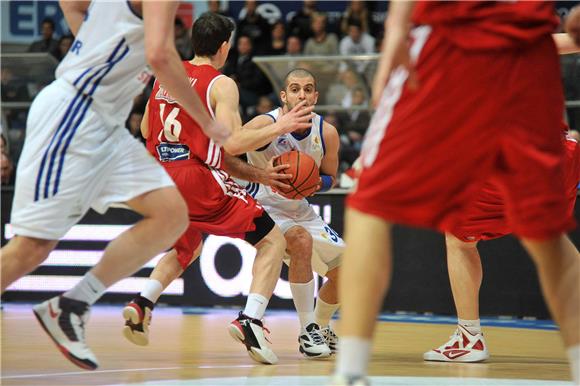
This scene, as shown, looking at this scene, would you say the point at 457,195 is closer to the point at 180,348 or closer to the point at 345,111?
the point at 180,348

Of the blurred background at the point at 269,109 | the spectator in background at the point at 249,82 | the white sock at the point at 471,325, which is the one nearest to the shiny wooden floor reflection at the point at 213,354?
the white sock at the point at 471,325

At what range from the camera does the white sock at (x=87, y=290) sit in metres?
4.23

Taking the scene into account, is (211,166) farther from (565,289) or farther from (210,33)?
(565,289)

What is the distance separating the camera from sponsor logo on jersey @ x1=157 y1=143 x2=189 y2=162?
233 inches

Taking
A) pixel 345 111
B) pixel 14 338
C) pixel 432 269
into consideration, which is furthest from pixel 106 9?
pixel 345 111

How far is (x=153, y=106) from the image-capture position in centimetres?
593

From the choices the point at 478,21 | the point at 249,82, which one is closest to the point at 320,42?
the point at 249,82

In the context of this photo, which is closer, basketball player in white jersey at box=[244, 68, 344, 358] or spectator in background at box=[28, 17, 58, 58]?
basketball player in white jersey at box=[244, 68, 344, 358]

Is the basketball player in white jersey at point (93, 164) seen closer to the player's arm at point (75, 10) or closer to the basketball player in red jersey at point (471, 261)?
the player's arm at point (75, 10)

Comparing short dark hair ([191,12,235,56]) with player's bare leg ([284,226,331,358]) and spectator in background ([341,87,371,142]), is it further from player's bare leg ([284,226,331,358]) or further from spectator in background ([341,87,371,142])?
spectator in background ([341,87,371,142])

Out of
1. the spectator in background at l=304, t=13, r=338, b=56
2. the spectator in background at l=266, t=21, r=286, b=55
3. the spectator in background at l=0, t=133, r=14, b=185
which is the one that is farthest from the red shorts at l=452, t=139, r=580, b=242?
the spectator in background at l=266, t=21, r=286, b=55

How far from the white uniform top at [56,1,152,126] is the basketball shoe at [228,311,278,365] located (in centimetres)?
171

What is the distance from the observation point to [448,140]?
3.07 m

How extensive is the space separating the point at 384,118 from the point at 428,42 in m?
0.28
